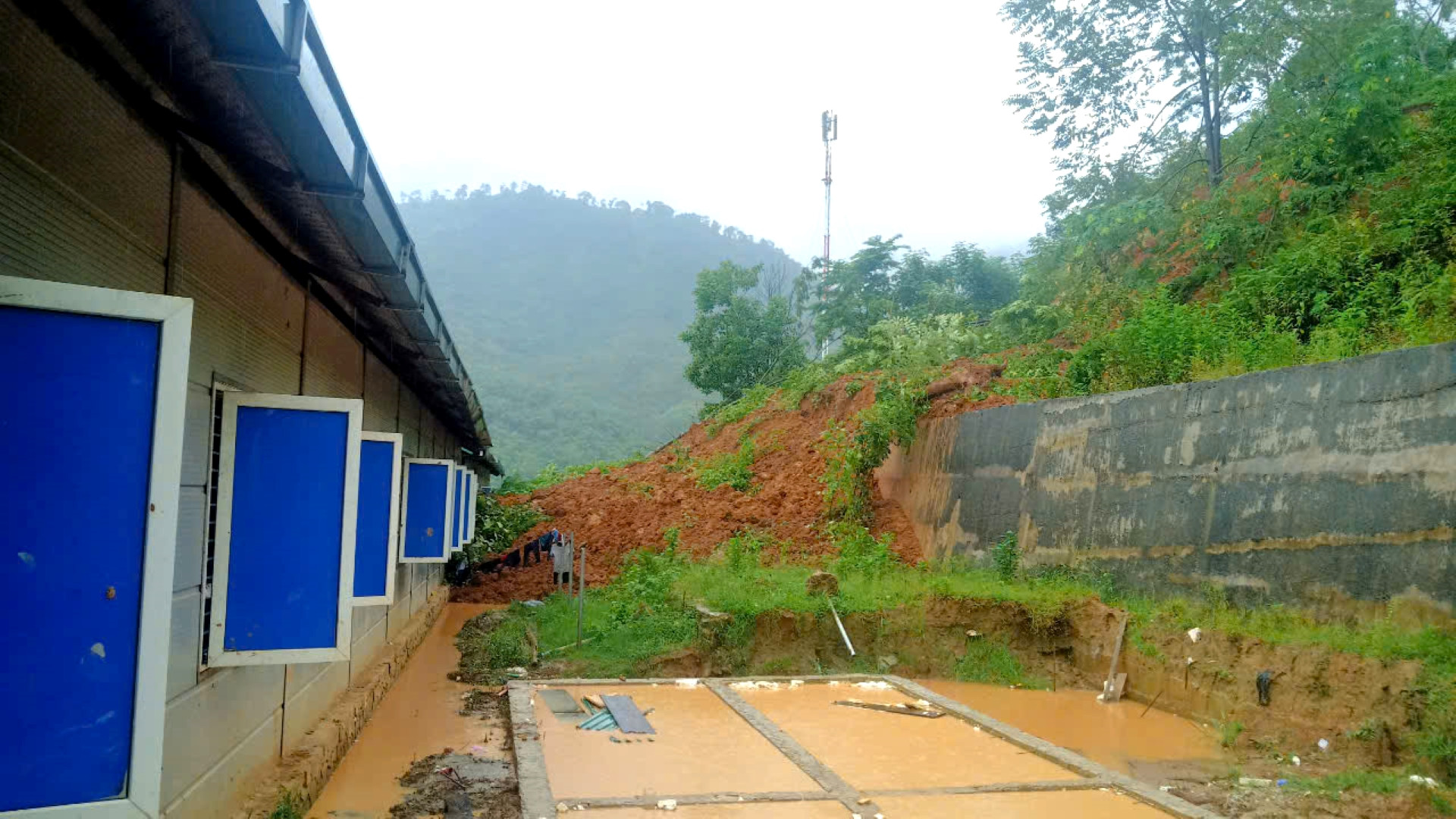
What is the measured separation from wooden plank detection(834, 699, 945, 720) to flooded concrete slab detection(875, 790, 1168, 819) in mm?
2280

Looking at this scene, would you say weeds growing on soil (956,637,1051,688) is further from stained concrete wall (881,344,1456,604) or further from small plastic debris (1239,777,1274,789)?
small plastic debris (1239,777,1274,789)

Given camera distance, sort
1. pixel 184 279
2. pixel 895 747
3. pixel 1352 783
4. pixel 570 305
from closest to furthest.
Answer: pixel 184 279 < pixel 1352 783 < pixel 895 747 < pixel 570 305

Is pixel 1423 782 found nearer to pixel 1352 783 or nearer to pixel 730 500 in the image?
pixel 1352 783

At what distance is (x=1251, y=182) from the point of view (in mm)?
16031

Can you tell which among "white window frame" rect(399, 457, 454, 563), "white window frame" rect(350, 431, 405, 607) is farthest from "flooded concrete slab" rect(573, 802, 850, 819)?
"white window frame" rect(399, 457, 454, 563)

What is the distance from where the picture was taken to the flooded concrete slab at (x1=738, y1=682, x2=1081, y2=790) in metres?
6.75

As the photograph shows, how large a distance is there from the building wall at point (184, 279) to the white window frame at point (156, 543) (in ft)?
1.59

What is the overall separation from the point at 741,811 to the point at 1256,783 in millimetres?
3879

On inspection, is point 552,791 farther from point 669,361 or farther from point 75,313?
point 669,361

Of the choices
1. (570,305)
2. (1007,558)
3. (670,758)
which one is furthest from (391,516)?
(570,305)

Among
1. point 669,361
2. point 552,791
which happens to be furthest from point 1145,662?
point 669,361

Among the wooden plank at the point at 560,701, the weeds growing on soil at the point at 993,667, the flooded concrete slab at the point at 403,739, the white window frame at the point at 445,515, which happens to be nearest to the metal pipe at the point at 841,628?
the weeds growing on soil at the point at 993,667

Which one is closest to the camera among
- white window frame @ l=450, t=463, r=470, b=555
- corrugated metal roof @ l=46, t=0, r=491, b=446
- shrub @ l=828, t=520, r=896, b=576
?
corrugated metal roof @ l=46, t=0, r=491, b=446

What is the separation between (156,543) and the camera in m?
2.46
